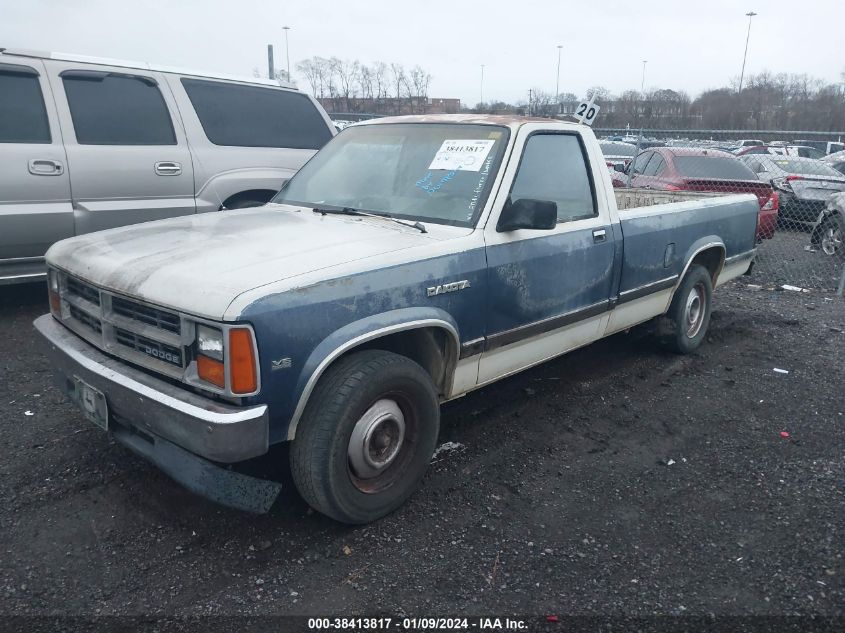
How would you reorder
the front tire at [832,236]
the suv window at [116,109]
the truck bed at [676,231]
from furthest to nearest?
the front tire at [832,236] → the suv window at [116,109] → the truck bed at [676,231]

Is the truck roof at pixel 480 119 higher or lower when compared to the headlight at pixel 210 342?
higher

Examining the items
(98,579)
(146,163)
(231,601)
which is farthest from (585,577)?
(146,163)

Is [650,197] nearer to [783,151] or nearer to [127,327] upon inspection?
[127,327]

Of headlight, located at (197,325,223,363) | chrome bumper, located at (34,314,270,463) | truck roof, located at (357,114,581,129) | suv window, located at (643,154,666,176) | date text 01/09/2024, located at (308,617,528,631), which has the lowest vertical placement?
date text 01/09/2024, located at (308,617,528,631)

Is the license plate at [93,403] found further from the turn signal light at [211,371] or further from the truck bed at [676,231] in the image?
the truck bed at [676,231]

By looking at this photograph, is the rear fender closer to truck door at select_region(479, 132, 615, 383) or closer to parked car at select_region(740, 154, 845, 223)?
truck door at select_region(479, 132, 615, 383)

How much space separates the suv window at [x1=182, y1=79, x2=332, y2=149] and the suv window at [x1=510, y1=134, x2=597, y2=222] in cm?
346

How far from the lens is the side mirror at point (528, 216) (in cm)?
340

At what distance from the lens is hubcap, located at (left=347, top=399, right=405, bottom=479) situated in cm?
295

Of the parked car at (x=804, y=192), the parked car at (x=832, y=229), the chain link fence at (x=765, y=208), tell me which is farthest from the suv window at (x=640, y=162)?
the parked car at (x=804, y=192)

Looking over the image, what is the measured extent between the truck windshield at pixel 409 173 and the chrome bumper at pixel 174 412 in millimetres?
1509

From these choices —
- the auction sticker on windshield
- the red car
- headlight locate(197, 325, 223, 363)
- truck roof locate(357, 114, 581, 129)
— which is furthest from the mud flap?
the red car

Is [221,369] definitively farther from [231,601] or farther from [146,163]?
[146,163]

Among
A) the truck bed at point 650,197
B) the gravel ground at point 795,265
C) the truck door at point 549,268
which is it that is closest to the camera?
the truck door at point 549,268
